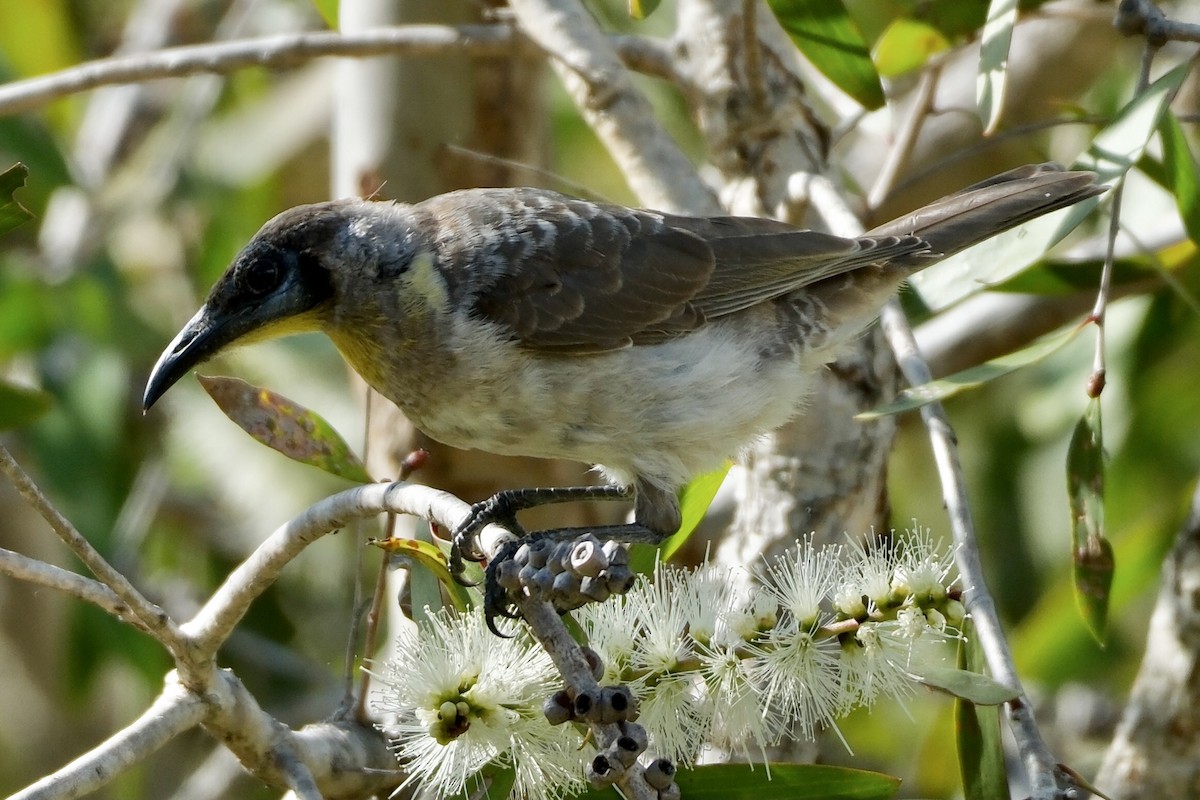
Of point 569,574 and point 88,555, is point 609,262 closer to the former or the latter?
point 569,574

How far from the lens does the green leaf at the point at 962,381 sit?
8.72ft

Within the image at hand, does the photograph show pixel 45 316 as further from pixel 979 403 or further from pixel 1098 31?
pixel 1098 31

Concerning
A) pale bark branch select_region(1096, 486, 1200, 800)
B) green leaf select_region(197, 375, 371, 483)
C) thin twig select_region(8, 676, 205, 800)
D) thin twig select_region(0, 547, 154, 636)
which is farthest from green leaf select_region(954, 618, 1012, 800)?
pale bark branch select_region(1096, 486, 1200, 800)

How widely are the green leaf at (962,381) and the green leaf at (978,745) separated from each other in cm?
48

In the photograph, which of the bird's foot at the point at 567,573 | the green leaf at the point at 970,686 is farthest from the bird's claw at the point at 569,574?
the green leaf at the point at 970,686

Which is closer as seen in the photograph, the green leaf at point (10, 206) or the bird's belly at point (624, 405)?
the green leaf at point (10, 206)

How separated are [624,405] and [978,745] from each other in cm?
104

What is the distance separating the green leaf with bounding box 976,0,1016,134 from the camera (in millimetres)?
2781

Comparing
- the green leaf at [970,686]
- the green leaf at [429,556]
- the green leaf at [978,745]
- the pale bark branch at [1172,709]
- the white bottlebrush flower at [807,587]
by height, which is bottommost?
the pale bark branch at [1172,709]

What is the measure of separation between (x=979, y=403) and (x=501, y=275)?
333 cm

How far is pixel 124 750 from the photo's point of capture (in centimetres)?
209

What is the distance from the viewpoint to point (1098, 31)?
5.69 metres

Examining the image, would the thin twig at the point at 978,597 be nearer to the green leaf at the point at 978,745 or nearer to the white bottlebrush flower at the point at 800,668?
the green leaf at the point at 978,745

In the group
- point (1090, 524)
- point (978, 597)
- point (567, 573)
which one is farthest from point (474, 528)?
point (1090, 524)
